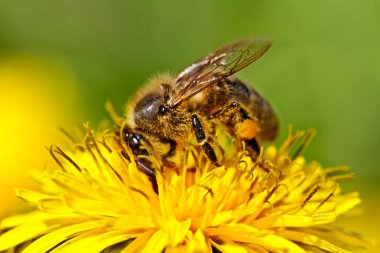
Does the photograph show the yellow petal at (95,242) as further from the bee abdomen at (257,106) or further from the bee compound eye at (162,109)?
the bee abdomen at (257,106)

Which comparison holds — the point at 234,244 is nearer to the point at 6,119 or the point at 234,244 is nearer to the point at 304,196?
the point at 304,196

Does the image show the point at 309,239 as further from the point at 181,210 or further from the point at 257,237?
the point at 181,210

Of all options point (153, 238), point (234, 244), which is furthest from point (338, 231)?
point (153, 238)

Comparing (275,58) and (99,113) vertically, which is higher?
(275,58)

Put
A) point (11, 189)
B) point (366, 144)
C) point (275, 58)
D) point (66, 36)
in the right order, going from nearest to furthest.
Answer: point (11, 189), point (366, 144), point (275, 58), point (66, 36)

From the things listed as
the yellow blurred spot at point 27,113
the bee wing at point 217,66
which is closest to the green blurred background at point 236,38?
the yellow blurred spot at point 27,113
